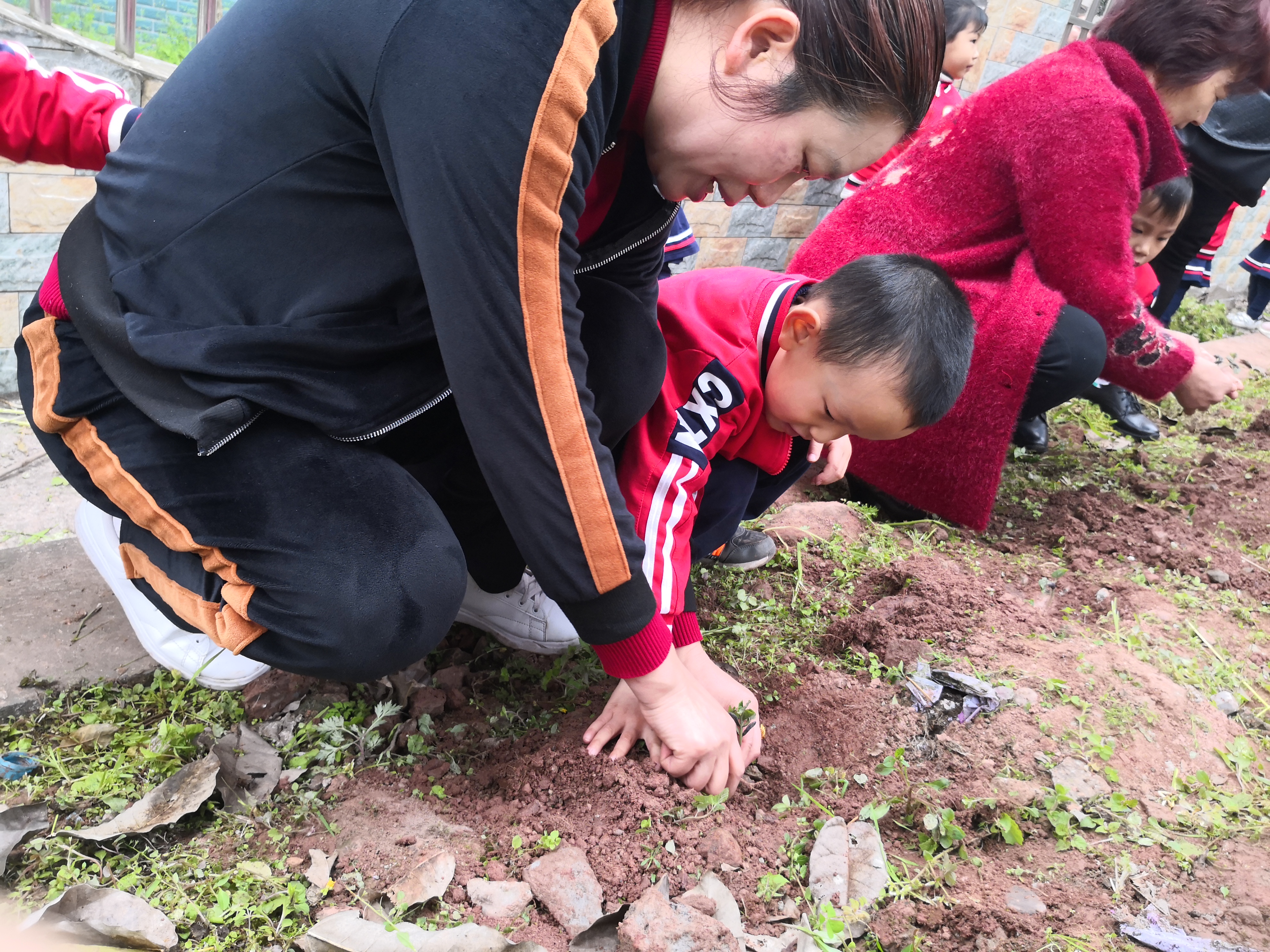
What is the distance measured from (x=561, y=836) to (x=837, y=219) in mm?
2026

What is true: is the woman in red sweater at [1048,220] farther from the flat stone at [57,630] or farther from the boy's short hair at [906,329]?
the flat stone at [57,630]

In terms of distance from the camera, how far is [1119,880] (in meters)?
1.41

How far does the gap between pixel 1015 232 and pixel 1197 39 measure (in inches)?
25.8

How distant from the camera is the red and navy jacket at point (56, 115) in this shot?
153 cm

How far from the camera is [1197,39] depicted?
8.15 feet

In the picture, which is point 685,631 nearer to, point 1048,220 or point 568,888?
point 568,888

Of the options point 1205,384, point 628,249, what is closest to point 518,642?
point 628,249

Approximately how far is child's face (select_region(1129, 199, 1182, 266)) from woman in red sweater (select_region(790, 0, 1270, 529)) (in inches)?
27.2

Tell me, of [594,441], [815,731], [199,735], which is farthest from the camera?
[815,731]

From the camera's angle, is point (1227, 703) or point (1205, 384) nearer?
point (1227, 703)

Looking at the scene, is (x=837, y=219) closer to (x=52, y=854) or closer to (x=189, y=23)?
(x=189, y=23)

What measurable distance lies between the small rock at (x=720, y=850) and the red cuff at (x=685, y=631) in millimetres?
381

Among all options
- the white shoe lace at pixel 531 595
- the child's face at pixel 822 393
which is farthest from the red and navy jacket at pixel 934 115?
the white shoe lace at pixel 531 595

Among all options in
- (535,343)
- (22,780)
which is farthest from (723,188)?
(22,780)
